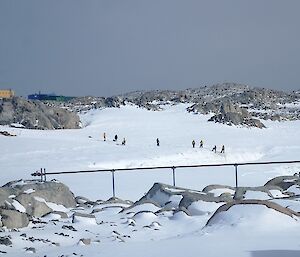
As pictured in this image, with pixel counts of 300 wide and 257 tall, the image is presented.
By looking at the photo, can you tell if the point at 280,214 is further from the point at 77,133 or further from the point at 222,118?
the point at 222,118

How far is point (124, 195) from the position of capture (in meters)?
16.8

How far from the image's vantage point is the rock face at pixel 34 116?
41.6 metres

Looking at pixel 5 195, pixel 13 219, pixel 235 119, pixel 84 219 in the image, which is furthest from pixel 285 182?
pixel 235 119

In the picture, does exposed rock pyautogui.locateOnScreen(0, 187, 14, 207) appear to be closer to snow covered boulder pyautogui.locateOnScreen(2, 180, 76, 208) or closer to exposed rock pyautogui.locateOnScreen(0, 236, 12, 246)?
snow covered boulder pyautogui.locateOnScreen(2, 180, 76, 208)

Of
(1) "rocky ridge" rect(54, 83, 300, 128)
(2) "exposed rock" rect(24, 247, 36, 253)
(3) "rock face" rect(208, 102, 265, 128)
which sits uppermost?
(1) "rocky ridge" rect(54, 83, 300, 128)

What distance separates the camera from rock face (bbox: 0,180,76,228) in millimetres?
9250

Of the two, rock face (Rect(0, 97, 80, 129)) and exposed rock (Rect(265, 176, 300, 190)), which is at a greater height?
rock face (Rect(0, 97, 80, 129))

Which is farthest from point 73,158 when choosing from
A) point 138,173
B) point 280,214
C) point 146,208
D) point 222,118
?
point 222,118

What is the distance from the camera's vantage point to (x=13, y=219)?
912 centimetres

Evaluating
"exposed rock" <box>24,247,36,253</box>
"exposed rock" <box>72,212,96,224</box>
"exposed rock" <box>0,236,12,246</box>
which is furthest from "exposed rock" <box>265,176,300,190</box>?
"exposed rock" <box>0,236,12,246</box>

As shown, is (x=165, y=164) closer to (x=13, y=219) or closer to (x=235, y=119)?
(x=13, y=219)

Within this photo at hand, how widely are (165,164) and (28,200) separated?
51.3 ft

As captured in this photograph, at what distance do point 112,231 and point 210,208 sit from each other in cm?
222

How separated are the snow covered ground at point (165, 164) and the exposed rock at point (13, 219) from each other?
2.22 ft
